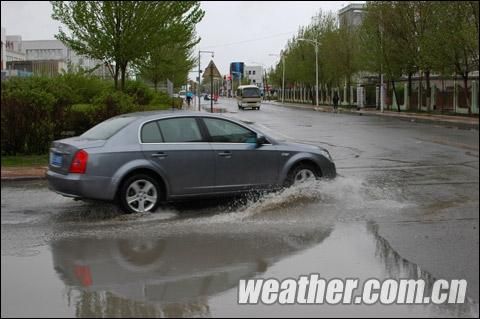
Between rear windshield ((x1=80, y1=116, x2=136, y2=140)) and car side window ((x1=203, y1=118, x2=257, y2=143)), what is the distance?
115 centimetres

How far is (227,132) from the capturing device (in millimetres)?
9352

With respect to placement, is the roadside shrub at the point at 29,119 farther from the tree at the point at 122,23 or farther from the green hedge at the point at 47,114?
the tree at the point at 122,23

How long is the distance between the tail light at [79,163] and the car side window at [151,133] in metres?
0.92

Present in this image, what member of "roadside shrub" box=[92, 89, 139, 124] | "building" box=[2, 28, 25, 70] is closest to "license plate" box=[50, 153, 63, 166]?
"building" box=[2, 28, 25, 70]

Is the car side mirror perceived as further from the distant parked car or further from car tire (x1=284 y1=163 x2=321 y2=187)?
car tire (x1=284 y1=163 x2=321 y2=187)

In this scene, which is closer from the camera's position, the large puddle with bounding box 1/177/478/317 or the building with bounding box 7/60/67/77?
the large puddle with bounding box 1/177/478/317

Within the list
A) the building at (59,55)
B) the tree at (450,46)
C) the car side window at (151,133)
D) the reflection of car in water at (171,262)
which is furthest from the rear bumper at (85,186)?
the tree at (450,46)

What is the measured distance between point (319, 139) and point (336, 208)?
13089 millimetres

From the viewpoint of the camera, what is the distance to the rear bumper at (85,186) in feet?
26.5

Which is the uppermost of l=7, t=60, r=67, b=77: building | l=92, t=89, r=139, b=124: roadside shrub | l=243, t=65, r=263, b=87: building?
l=243, t=65, r=263, b=87: building

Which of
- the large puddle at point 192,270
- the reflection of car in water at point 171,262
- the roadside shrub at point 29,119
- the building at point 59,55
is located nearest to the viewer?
the large puddle at point 192,270

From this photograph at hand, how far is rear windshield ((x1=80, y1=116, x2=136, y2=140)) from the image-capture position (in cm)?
869

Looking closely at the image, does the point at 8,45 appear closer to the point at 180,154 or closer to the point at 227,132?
the point at 180,154

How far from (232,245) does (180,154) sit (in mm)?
2137
